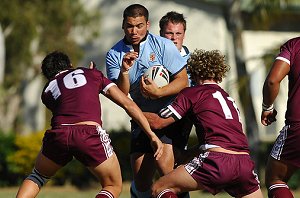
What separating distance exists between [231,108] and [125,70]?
1181 mm

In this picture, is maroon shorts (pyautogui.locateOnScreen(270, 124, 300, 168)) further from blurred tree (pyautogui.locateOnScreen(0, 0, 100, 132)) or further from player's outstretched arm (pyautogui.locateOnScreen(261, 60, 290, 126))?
blurred tree (pyautogui.locateOnScreen(0, 0, 100, 132))

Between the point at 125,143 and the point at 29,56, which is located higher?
the point at 29,56

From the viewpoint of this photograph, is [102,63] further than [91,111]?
Yes

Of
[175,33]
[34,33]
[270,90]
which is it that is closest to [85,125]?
[175,33]

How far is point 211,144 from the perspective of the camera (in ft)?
26.0

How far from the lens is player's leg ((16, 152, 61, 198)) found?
342 inches

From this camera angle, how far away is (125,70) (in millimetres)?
8648

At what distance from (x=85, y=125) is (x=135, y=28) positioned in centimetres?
114

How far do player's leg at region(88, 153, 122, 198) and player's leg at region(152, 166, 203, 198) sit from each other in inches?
26.4

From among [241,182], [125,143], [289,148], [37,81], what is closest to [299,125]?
[289,148]

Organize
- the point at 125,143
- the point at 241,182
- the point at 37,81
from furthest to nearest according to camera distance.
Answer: the point at 37,81
the point at 125,143
the point at 241,182

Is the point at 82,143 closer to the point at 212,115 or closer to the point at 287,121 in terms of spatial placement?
the point at 212,115

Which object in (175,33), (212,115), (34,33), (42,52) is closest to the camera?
(212,115)

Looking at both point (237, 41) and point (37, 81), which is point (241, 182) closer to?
point (237, 41)
